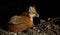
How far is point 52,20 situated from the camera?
9.12m

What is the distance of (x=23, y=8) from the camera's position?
10867mm

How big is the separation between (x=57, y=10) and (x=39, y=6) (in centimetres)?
84

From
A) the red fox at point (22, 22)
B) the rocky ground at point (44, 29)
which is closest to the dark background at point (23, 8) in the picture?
the rocky ground at point (44, 29)

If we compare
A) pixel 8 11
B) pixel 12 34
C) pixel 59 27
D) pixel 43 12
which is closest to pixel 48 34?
pixel 59 27

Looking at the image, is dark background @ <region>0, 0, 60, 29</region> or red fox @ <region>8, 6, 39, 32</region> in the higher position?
dark background @ <region>0, 0, 60, 29</region>

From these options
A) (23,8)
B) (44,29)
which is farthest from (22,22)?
(23,8)

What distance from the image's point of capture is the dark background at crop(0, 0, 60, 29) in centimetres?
993

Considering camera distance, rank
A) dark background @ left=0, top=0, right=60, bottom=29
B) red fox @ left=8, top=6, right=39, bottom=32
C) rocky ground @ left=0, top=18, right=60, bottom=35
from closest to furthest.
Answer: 1. red fox @ left=8, top=6, right=39, bottom=32
2. rocky ground @ left=0, top=18, right=60, bottom=35
3. dark background @ left=0, top=0, right=60, bottom=29

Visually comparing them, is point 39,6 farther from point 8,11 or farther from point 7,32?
point 7,32

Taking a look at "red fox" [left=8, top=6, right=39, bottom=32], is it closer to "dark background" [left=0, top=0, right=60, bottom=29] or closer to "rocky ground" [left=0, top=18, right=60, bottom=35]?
"rocky ground" [left=0, top=18, right=60, bottom=35]

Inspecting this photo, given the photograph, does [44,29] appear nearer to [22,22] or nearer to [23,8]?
[22,22]

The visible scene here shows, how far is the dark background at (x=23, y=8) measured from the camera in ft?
32.6

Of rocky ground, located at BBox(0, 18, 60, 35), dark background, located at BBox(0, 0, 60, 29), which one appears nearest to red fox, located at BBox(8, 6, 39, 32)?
rocky ground, located at BBox(0, 18, 60, 35)

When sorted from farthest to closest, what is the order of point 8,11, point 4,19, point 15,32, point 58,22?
point 8,11 < point 4,19 < point 58,22 < point 15,32
